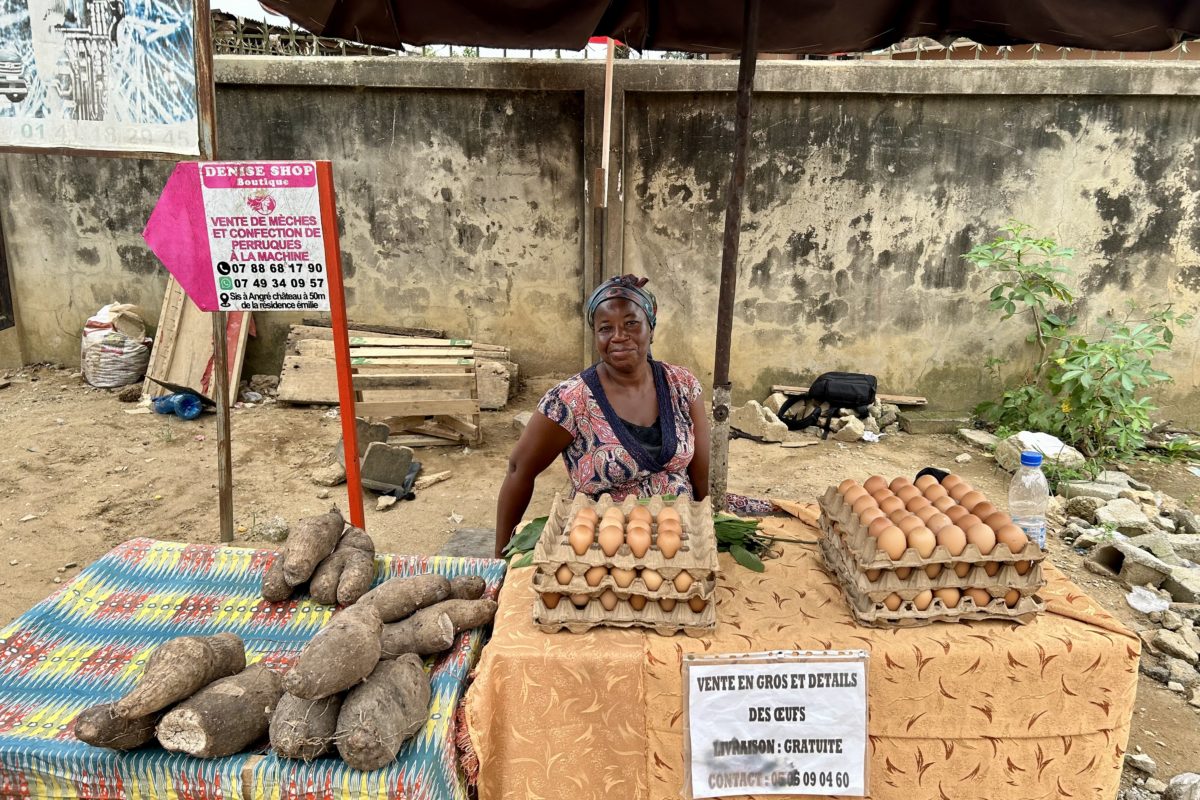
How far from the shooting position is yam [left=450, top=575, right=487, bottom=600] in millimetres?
2293

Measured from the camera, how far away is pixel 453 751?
1.77 metres

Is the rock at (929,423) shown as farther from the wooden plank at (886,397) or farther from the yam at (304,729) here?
the yam at (304,729)

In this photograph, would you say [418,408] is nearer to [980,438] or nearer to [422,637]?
[422,637]

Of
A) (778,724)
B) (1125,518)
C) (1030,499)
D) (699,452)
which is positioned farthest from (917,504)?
(1125,518)

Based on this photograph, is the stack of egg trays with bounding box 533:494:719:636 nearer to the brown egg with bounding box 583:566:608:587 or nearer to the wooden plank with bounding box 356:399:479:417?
the brown egg with bounding box 583:566:608:587

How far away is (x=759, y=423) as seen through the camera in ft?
20.4

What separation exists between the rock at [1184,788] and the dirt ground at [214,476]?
0.65m

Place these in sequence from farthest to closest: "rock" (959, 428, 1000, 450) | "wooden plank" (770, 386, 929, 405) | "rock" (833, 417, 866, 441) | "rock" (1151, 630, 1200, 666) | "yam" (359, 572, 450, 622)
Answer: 1. "wooden plank" (770, 386, 929, 405)
2. "rock" (833, 417, 866, 441)
3. "rock" (959, 428, 1000, 450)
4. "rock" (1151, 630, 1200, 666)
5. "yam" (359, 572, 450, 622)

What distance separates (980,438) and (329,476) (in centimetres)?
525

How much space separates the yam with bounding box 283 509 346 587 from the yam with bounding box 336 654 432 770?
61 cm

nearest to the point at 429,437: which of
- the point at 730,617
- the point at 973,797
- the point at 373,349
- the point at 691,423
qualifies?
the point at 373,349

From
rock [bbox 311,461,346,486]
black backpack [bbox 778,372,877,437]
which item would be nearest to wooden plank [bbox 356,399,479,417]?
rock [bbox 311,461,346,486]

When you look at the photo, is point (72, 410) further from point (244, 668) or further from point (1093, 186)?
point (1093, 186)

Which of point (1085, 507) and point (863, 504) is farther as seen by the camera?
point (1085, 507)
